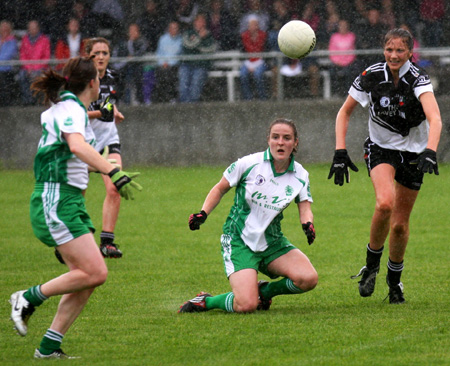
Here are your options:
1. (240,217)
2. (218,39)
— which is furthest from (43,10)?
(240,217)

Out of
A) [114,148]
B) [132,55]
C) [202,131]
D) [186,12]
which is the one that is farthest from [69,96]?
[186,12]

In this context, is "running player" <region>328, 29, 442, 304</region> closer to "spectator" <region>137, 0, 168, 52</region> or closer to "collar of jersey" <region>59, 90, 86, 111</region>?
"collar of jersey" <region>59, 90, 86, 111</region>

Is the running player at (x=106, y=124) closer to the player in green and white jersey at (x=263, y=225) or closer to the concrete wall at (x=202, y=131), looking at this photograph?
the player in green and white jersey at (x=263, y=225)

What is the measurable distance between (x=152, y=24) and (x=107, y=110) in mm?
8788

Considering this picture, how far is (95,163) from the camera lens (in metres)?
4.80

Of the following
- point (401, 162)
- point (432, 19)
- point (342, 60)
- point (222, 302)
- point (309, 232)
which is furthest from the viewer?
point (432, 19)

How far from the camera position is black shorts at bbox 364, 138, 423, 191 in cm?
677

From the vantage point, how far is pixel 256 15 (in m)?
17.4

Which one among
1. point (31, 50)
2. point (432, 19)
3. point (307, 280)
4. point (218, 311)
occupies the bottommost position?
point (218, 311)

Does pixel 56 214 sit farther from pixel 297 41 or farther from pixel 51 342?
pixel 297 41

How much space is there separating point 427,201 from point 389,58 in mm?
6604

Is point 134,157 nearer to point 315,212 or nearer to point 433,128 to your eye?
point 315,212

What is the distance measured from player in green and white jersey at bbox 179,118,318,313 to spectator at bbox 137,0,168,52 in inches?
439

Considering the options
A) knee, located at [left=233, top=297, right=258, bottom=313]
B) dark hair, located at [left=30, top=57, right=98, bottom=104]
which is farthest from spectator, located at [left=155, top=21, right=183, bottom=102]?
dark hair, located at [left=30, top=57, right=98, bottom=104]
